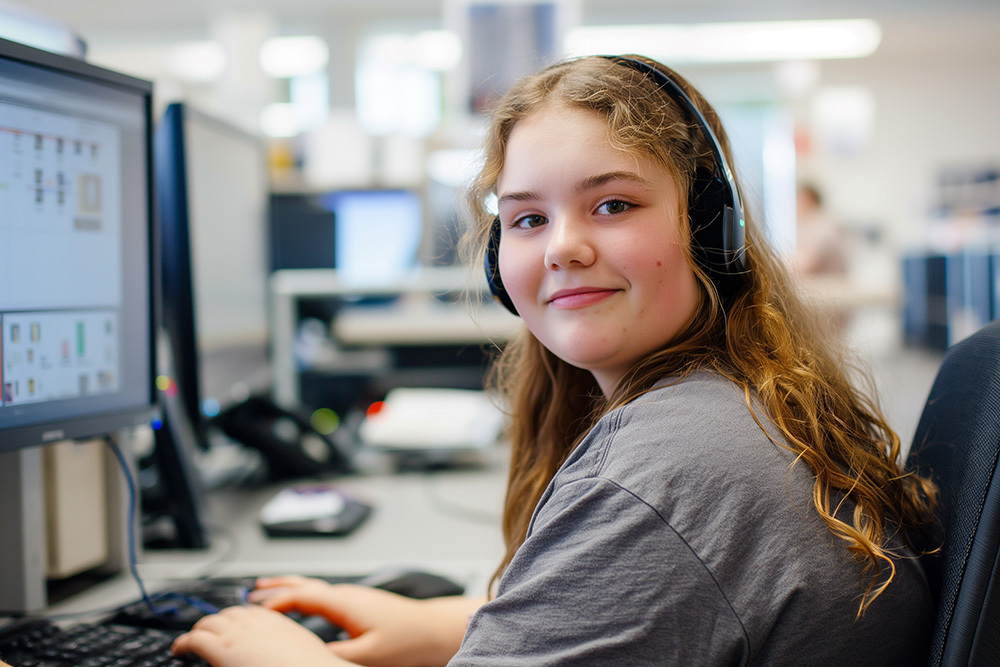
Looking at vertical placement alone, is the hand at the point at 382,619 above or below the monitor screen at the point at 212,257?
below

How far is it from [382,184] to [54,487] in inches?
60.3

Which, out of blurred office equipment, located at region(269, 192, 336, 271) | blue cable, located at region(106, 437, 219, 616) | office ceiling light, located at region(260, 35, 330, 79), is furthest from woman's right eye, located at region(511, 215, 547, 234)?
office ceiling light, located at region(260, 35, 330, 79)

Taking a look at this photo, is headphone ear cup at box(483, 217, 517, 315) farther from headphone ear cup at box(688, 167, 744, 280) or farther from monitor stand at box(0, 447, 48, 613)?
monitor stand at box(0, 447, 48, 613)

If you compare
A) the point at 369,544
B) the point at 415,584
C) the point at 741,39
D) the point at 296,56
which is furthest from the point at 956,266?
the point at 415,584

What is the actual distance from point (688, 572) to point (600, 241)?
0.27 meters

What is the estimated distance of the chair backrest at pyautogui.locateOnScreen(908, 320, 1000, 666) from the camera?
0.47 metres

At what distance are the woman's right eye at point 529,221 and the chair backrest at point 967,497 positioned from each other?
36 centimetres

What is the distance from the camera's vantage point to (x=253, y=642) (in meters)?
0.62

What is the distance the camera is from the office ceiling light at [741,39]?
5109 millimetres

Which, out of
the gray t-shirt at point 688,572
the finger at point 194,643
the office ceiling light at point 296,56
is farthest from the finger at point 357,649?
the office ceiling light at point 296,56

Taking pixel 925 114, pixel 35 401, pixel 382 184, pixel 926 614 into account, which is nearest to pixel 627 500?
pixel 926 614

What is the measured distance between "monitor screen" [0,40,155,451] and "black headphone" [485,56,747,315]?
0.55 metres

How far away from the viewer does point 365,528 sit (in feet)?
3.51

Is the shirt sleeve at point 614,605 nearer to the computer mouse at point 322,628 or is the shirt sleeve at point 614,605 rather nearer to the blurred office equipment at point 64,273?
the computer mouse at point 322,628
